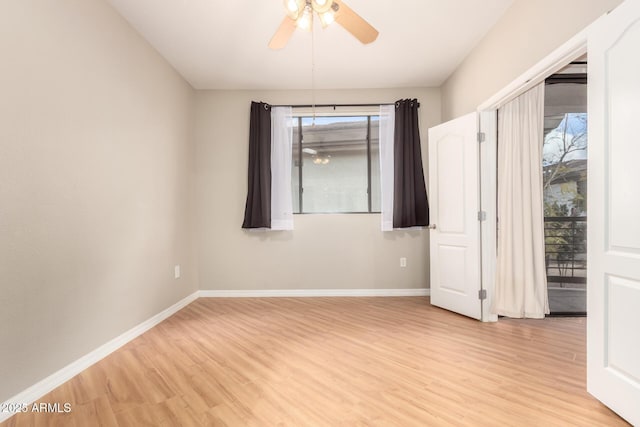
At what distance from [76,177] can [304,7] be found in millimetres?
1877

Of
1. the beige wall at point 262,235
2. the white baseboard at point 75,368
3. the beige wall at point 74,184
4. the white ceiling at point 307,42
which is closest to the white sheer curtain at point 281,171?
the beige wall at point 262,235

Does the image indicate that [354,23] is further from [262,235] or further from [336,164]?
[262,235]

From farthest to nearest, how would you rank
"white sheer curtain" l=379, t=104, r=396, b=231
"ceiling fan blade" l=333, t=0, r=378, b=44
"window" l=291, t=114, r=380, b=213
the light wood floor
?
"window" l=291, t=114, r=380, b=213, "white sheer curtain" l=379, t=104, r=396, b=231, "ceiling fan blade" l=333, t=0, r=378, b=44, the light wood floor

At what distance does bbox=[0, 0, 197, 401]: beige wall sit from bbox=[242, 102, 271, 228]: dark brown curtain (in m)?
1.10

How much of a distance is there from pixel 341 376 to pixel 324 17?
7.34ft

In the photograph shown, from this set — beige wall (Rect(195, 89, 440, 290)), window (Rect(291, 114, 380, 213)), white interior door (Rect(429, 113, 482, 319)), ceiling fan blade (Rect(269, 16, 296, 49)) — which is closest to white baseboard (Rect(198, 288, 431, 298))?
beige wall (Rect(195, 89, 440, 290))

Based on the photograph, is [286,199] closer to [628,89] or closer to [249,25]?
[249,25]

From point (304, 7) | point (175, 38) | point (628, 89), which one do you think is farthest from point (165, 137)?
point (628, 89)

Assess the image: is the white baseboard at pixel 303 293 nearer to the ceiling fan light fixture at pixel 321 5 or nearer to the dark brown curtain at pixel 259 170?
the dark brown curtain at pixel 259 170

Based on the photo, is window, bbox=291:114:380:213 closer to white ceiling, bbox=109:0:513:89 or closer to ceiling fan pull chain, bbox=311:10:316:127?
ceiling fan pull chain, bbox=311:10:316:127

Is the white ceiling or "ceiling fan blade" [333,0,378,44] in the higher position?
the white ceiling

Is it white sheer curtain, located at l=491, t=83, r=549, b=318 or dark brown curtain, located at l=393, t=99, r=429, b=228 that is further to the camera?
dark brown curtain, located at l=393, t=99, r=429, b=228

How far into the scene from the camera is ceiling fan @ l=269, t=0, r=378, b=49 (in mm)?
1808

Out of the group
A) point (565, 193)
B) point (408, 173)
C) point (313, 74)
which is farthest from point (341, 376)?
point (565, 193)
